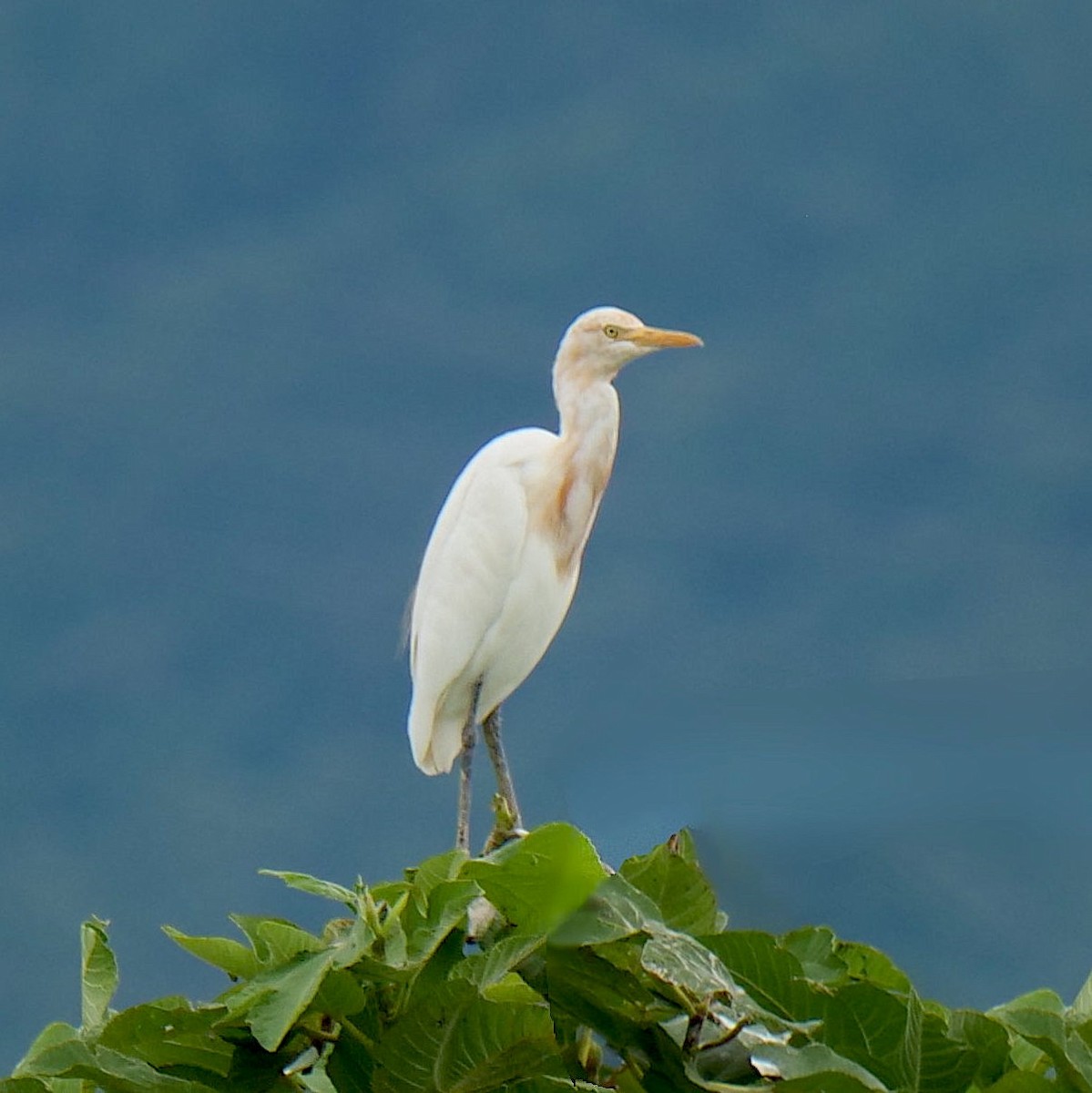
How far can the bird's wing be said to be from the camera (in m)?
3.94

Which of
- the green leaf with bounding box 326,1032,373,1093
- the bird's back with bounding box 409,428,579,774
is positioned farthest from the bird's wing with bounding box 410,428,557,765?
the green leaf with bounding box 326,1032,373,1093

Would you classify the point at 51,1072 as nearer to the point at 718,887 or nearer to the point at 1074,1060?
the point at 718,887

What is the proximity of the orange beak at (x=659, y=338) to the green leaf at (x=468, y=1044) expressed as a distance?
348 cm

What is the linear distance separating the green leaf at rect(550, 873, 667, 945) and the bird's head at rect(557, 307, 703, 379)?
3554mm

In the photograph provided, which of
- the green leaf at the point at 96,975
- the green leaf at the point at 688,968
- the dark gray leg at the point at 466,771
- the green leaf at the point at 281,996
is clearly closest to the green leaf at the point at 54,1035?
the green leaf at the point at 96,975

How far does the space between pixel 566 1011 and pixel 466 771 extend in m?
3.35

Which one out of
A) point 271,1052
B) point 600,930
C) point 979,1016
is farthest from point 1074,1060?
point 271,1052

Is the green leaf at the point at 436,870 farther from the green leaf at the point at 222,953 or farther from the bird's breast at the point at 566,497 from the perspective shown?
the bird's breast at the point at 566,497

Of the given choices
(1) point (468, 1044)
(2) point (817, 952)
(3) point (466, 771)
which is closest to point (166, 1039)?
(1) point (468, 1044)

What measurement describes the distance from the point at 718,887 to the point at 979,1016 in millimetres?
95

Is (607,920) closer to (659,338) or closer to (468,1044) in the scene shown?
(468,1044)

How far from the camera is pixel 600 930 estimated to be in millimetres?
517

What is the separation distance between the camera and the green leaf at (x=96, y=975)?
2.13ft

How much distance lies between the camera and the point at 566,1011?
56 centimetres
